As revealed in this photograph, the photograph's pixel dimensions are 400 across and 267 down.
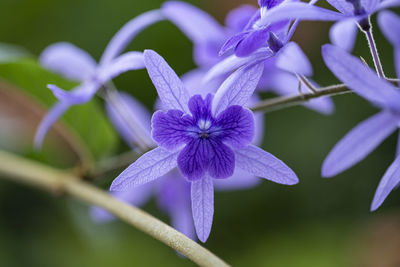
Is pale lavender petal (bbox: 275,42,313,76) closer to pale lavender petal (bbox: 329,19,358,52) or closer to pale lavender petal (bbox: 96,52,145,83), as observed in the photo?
pale lavender petal (bbox: 329,19,358,52)

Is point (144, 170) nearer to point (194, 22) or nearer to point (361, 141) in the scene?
point (361, 141)

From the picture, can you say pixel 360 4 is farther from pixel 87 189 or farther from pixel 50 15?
pixel 50 15

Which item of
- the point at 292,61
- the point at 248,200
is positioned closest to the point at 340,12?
the point at 292,61

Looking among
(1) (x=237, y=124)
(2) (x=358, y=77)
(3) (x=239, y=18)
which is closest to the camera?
(2) (x=358, y=77)

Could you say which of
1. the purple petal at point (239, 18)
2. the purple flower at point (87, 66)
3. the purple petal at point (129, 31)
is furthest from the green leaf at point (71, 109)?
the purple petal at point (239, 18)

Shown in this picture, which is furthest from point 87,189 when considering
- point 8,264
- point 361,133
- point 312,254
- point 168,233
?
point 312,254

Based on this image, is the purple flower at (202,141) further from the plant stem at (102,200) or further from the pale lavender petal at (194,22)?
the pale lavender petal at (194,22)

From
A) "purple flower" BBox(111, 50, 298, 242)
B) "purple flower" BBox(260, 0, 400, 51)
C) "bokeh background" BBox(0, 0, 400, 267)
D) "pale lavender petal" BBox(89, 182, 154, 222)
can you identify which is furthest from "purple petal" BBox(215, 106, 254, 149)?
"bokeh background" BBox(0, 0, 400, 267)
